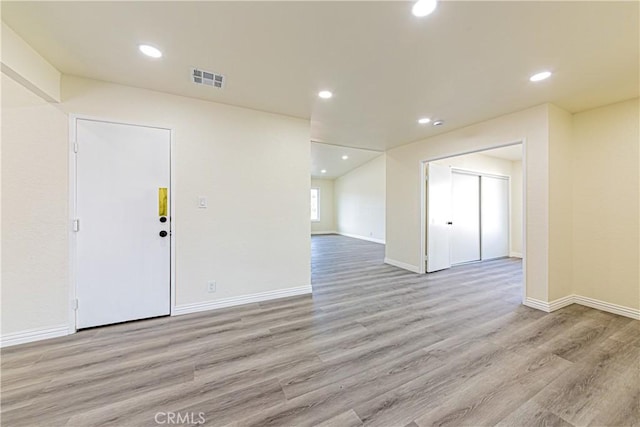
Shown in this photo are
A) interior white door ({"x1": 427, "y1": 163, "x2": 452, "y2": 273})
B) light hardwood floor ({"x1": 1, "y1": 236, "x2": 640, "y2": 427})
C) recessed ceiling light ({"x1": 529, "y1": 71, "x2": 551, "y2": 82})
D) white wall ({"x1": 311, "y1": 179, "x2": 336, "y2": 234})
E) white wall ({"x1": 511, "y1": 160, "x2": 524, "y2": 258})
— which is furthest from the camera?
white wall ({"x1": 311, "y1": 179, "x2": 336, "y2": 234})

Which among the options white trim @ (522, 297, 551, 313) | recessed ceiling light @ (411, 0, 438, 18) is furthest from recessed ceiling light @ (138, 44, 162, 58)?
white trim @ (522, 297, 551, 313)

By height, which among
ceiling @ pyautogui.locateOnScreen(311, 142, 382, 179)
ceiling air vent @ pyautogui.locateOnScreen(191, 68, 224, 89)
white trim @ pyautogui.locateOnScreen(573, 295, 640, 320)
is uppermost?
ceiling @ pyautogui.locateOnScreen(311, 142, 382, 179)

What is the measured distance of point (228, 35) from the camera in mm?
1861

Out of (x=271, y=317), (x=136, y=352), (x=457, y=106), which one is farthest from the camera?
(x=457, y=106)

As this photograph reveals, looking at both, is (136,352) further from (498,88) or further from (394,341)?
(498,88)

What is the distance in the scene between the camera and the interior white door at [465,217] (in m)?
5.35

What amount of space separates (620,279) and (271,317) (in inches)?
165

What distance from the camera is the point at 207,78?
2.50m

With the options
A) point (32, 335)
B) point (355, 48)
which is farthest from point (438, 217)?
point (32, 335)

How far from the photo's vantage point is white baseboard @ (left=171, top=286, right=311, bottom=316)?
9.50ft

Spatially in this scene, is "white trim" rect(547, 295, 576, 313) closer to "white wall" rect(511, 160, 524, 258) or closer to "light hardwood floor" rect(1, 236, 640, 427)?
"light hardwood floor" rect(1, 236, 640, 427)

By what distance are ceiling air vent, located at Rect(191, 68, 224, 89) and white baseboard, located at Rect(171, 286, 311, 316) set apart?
98.2 inches

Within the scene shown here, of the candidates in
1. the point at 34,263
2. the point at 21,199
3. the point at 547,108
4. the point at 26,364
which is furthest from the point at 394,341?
the point at 21,199

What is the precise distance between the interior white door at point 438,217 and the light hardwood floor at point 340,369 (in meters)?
1.76
